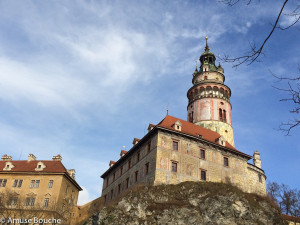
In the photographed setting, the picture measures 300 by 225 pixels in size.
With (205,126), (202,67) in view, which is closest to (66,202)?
(205,126)

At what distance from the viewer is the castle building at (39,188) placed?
42006 mm

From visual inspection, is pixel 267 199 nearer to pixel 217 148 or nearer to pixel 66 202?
pixel 217 148

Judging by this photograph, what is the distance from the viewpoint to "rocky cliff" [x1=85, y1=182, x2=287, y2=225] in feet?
98.7

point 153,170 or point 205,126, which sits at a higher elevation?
point 205,126

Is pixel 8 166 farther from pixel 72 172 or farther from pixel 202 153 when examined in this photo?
pixel 202 153

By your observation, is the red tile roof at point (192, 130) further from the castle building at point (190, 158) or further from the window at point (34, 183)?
the window at point (34, 183)

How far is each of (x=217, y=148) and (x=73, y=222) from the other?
22.9 m

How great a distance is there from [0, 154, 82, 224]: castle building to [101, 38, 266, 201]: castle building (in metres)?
6.70

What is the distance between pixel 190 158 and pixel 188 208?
7.39 m

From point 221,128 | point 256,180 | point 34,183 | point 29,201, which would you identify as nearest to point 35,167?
point 34,183

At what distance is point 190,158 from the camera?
1464 inches

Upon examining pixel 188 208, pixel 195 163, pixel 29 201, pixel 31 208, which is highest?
pixel 195 163

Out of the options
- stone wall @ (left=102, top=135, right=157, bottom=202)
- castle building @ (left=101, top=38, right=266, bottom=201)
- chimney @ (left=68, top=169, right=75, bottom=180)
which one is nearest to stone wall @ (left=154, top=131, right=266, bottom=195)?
castle building @ (left=101, top=38, right=266, bottom=201)

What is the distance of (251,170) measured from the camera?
43.6 metres
